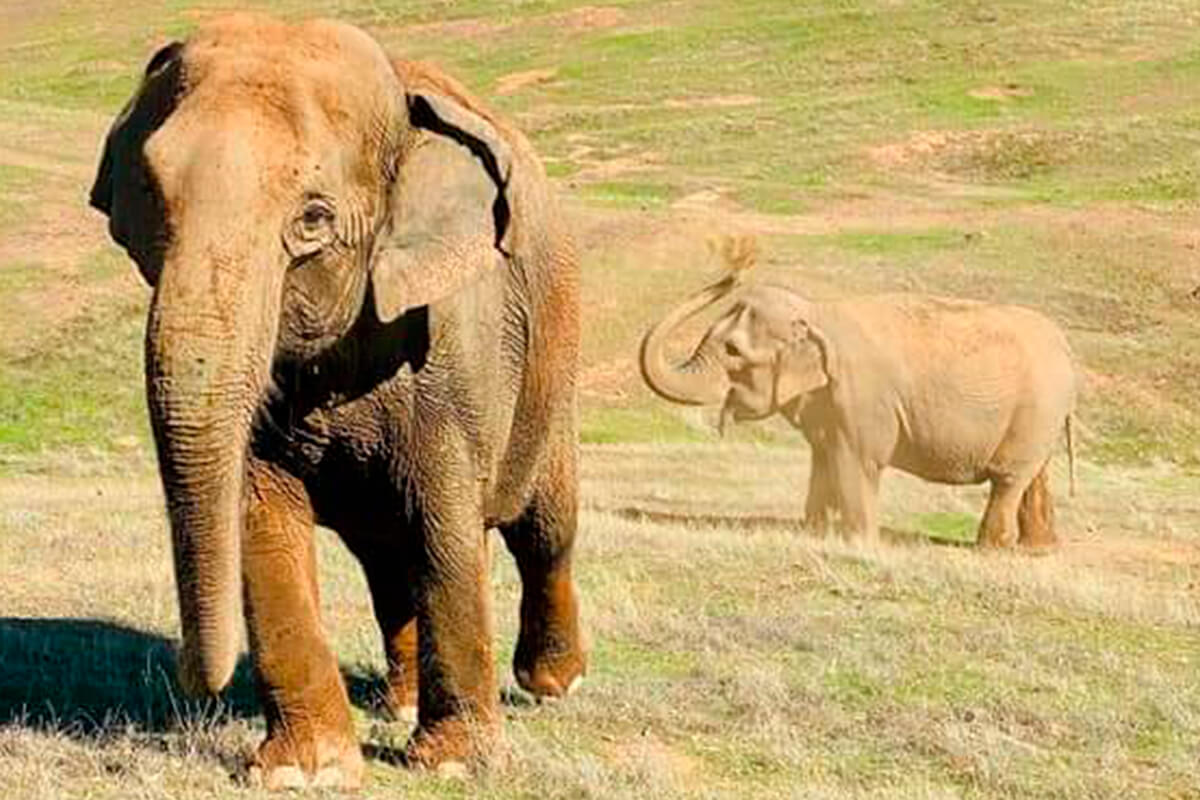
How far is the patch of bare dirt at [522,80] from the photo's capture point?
61875 mm

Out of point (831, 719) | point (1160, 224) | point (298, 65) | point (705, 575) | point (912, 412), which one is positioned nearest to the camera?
point (298, 65)

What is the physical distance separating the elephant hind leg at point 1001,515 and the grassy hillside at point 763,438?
2.67 feet

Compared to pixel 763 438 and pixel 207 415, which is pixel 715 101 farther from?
pixel 207 415

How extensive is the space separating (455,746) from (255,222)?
260 centimetres

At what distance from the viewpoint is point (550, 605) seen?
397 inches

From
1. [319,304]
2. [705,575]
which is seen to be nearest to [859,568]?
[705,575]

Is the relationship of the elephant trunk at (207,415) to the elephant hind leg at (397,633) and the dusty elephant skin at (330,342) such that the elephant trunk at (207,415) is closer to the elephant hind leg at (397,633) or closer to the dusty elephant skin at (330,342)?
the dusty elephant skin at (330,342)

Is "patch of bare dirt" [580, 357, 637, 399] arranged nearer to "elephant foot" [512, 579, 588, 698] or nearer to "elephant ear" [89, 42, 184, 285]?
"elephant foot" [512, 579, 588, 698]

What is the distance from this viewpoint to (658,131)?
177 ft

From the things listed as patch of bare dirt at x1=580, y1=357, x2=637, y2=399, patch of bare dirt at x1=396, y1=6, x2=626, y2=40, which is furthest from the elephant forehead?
patch of bare dirt at x1=396, y1=6, x2=626, y2=40

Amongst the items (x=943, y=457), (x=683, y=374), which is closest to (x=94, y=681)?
(x=683, y=374)

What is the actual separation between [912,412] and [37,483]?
830cm

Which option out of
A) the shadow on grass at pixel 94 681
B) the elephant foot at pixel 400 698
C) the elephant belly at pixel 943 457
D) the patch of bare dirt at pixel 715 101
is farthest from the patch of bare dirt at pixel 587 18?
the elephant foot at pixel 400 698

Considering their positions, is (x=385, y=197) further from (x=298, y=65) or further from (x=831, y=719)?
(x=831, y=719)
